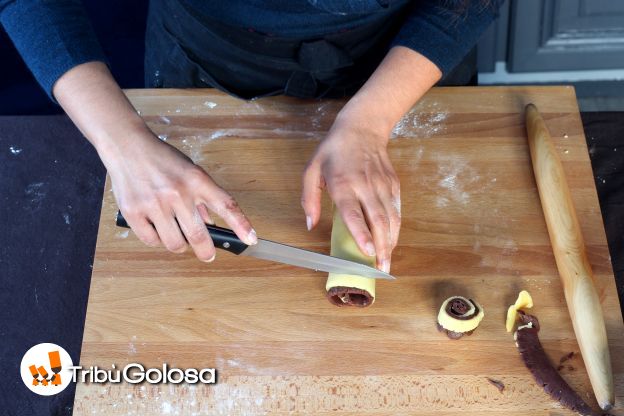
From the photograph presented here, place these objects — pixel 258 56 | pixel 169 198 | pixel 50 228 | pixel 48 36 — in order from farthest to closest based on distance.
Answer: pixel 50 228
pixel 258 56
pixel 48 36
pixel 169 198

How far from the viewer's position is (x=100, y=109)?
3.43 feet

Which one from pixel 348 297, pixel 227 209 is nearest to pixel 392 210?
pixel 348 297

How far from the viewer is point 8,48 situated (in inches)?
80.0

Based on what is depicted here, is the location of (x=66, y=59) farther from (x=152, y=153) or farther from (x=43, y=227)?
(x=43, y=227)

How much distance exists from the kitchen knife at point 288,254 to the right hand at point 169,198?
0.07 feet

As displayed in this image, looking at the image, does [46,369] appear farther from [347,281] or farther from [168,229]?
[347,281]

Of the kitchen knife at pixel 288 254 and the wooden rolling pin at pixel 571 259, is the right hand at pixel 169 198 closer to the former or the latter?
the kitchen knife at pixel 288 254

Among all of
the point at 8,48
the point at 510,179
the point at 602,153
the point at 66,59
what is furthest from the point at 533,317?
the point at 8,48

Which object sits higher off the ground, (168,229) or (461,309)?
(168,229)

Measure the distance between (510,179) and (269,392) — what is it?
1.93ft

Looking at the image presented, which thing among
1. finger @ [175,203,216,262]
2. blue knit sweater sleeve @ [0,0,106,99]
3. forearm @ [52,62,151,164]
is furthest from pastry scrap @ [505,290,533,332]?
blue knit sweater sleeve @ [0,0,106,99]

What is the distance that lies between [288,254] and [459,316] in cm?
29

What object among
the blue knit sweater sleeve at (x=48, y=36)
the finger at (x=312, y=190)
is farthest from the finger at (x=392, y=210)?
the blue knit sweater sleeve at (x=48, y=36)

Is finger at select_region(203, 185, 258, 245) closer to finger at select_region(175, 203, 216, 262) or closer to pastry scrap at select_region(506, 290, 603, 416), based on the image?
finger at select_region(175, 203, 216, 262)
